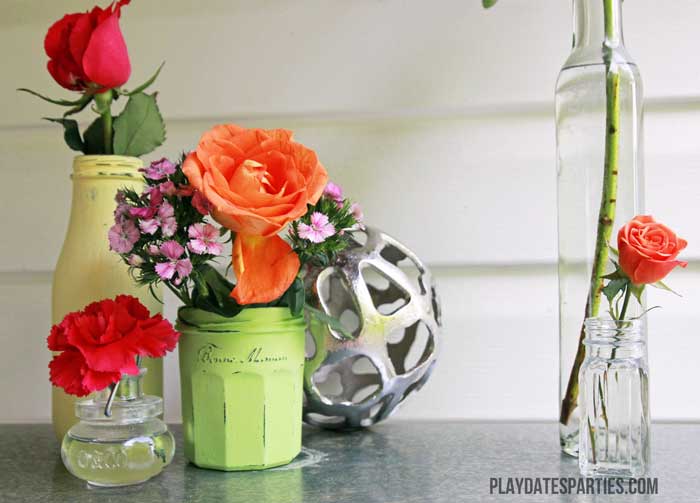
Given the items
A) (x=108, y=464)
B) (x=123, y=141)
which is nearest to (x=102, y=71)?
(x=123, y=141)

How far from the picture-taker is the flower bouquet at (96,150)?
69 centimetres

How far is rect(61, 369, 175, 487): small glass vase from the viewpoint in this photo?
59 centimetres

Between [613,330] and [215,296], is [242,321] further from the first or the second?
[613,330]

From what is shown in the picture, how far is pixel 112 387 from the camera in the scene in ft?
1.95

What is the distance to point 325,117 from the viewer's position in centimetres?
88

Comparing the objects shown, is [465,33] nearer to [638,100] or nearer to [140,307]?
[638,100]

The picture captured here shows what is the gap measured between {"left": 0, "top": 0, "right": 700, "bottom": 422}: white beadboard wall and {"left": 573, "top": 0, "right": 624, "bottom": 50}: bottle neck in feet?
0.51

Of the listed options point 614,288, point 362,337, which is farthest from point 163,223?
point 614,288

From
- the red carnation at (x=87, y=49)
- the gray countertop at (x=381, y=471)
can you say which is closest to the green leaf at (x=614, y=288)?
the gray countertop at (x=381, y=471)

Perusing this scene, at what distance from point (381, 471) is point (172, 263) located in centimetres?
24

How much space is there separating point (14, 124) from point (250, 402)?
50 centimetres

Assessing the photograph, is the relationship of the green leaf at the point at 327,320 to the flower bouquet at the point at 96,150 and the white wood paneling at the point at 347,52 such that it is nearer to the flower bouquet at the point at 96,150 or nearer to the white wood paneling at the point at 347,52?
the flower bouquet at the point at 96,150

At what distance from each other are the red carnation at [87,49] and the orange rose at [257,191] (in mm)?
168

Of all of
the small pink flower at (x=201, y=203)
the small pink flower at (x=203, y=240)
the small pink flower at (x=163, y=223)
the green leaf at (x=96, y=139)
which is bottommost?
the small pink flower at (x=203, y=240)
